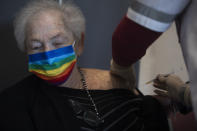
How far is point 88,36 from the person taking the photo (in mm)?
1562

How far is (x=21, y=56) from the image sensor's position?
4.51 ft

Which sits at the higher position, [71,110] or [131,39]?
[131,39]

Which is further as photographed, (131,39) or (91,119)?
(91,119)

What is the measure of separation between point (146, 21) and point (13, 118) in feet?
2.38

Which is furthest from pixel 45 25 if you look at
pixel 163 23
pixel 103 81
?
pixel 163 23

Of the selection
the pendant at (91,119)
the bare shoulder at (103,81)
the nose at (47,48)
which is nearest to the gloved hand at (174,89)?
the bare shoulder at (103,81)

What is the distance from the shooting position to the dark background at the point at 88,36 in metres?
1.31

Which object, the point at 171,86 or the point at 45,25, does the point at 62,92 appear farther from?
the point at 171,86

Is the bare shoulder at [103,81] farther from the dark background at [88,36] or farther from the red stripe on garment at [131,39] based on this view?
the red stripe on garment at [131,39]

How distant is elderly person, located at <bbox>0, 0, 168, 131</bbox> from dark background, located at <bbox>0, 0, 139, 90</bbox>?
0.51 ft

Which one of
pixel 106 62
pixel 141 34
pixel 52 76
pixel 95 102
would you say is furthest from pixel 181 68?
pixel 141 34

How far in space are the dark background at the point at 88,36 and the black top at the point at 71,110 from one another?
0.84 feet

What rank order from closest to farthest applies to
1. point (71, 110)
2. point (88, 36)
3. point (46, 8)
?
point (71, 110)
point (46, 8)
point (88, 36)

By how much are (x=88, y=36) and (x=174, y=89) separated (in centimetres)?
68
